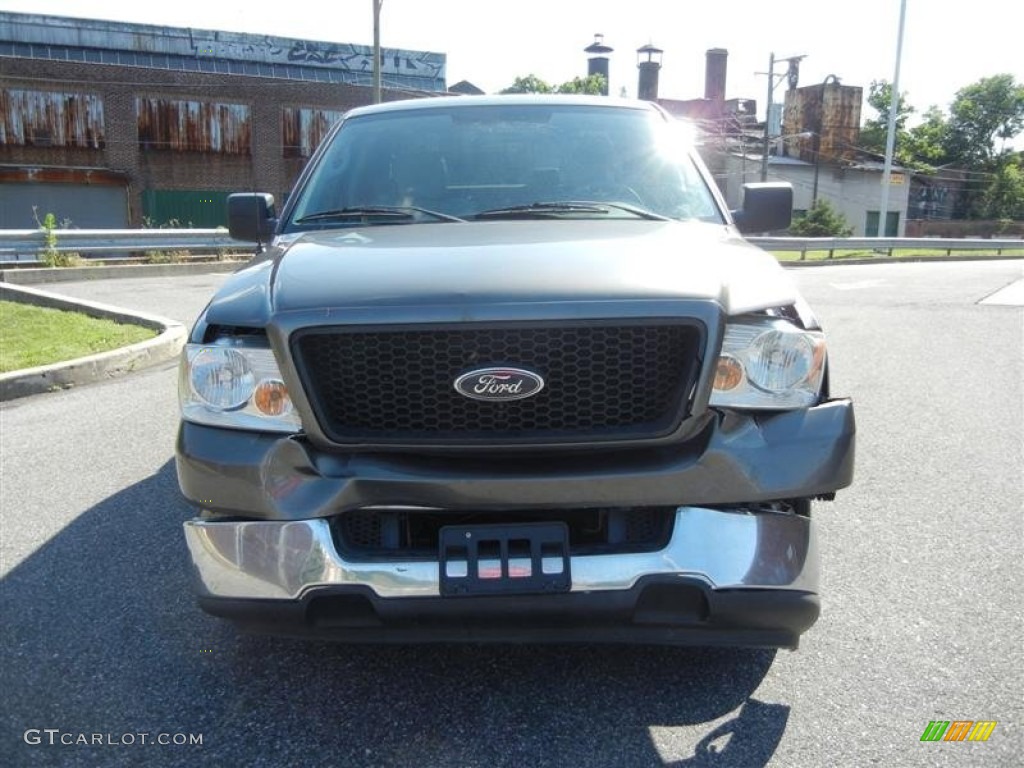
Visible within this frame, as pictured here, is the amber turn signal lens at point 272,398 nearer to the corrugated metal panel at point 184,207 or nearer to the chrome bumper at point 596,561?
the chrome bumper at point 596,561

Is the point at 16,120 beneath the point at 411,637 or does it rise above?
above

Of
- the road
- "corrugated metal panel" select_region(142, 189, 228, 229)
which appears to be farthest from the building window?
the road

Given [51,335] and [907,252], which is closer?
[51,335]

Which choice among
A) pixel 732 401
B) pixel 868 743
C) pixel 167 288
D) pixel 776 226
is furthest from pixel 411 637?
pixel 167 288

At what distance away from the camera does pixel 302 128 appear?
133 ft

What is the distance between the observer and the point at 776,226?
420 cm

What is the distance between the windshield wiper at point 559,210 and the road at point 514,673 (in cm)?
155

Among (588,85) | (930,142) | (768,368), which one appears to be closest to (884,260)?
(768,368)

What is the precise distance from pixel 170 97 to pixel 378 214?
3897 centimetres

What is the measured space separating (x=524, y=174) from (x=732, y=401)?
171 centimetres

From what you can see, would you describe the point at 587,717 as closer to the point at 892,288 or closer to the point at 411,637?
the point at 411,637

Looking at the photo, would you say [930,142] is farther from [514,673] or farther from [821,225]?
[514,673]

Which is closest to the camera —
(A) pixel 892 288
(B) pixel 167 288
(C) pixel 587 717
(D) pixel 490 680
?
(C) pixel 587 717

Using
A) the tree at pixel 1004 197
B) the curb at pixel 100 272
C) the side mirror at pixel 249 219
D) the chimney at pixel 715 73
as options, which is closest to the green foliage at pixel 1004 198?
the tree at pixel 1004 197
